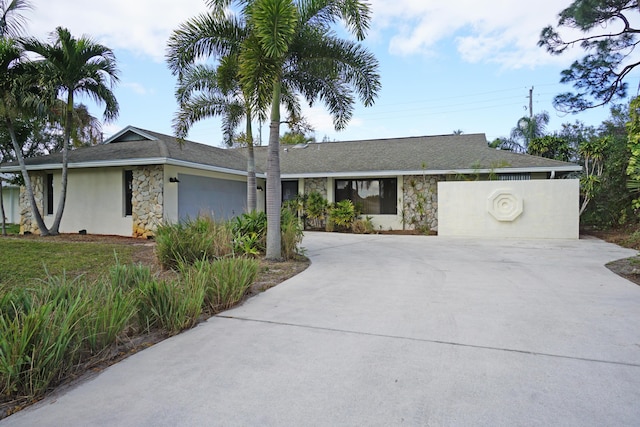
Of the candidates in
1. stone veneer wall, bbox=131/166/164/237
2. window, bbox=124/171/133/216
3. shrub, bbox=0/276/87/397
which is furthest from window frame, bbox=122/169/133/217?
shrub, bbox=0/276/87/397

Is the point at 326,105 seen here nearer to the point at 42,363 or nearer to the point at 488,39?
the point at 488,39

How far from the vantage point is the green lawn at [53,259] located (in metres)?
6.77

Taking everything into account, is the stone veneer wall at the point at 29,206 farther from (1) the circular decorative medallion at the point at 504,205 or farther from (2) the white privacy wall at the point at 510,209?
(1) the circular decorative medallion at the point at 504,205

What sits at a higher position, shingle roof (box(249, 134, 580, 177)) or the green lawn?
shingle roof (box(249, 134, 580, 177))

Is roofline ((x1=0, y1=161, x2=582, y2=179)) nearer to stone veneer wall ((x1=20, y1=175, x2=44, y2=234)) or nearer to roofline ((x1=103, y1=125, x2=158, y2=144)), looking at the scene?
stone veneer wall ((x1=20, y1=175, x2=44, y2=234))

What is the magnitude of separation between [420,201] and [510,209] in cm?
364

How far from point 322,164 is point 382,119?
22091mm

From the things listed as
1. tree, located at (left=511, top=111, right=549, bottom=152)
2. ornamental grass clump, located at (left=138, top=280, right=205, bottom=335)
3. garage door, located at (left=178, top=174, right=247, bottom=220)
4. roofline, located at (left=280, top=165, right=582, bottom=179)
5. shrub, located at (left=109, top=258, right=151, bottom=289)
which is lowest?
ornamental grass clump, located at (left=138, top=280, right=205, bottom=335)

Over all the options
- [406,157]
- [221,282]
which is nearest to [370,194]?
[406,157]

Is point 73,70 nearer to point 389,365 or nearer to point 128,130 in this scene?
point 128,130

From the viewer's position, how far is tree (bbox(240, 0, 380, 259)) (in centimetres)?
680

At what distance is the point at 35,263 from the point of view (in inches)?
302

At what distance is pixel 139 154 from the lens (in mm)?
12445

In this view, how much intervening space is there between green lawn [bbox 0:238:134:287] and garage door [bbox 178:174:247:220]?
3.69m
